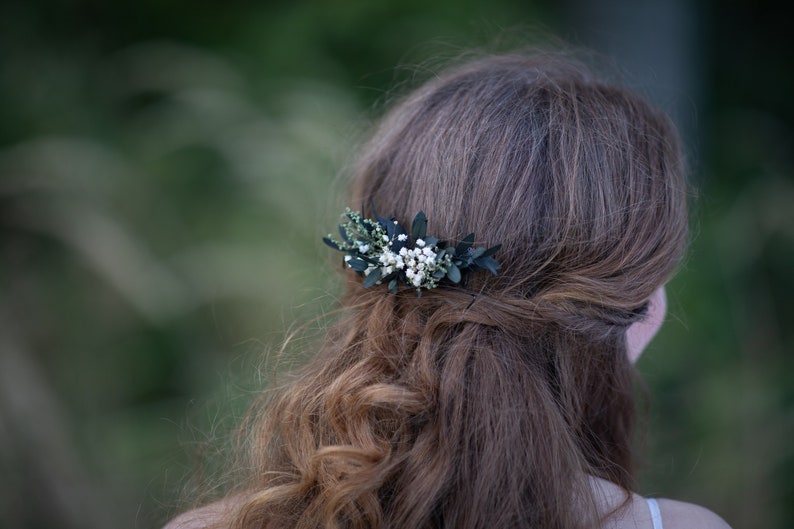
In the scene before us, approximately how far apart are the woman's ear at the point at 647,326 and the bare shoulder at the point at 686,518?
0.32 metres

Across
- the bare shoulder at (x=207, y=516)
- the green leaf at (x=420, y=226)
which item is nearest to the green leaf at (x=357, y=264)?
the green leaf at (x=420, y=226)

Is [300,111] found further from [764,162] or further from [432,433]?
[764,162]

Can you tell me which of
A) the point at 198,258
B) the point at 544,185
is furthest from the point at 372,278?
the point at 198,258

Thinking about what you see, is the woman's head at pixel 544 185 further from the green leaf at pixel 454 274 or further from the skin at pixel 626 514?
the skin at pixel 626 514

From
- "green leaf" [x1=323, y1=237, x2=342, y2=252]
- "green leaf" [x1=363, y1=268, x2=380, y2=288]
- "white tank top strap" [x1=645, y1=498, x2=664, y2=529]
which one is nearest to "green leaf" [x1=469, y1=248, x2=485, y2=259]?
"green leaf" [x1=363, y1=268, x2=380, y2=288]

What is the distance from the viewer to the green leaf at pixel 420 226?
104cm

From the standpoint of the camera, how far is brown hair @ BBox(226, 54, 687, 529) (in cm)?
96

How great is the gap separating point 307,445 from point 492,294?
42 centimetres

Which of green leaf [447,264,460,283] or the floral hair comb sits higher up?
the floral hair comb

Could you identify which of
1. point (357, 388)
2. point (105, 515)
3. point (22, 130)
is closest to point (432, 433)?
point (357, 388)

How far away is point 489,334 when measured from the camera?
1.02 meters

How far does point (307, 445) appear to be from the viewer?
1.05 m

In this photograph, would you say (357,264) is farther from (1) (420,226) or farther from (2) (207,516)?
(2) (207,516)

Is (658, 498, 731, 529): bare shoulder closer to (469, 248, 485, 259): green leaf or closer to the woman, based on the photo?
the woman
